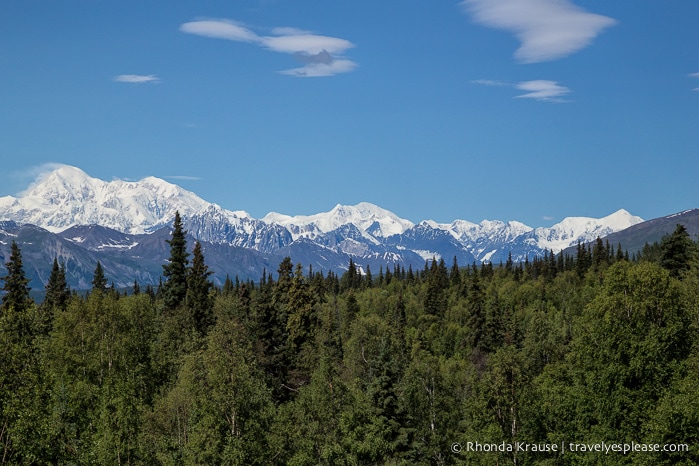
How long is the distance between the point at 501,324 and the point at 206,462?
93.1 meters

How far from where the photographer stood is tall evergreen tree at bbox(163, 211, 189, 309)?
9081 cm

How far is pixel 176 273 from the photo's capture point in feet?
299

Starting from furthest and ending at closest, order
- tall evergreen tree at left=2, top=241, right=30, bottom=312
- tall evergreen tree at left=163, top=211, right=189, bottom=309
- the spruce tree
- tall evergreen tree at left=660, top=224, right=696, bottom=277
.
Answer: the spruce tree
tall evergreen tree at left=660, top=224, right=696, bottom=277
tall evergreen tree at left=163, top=211, right=189, bottom=309
tall evergreen tree at left=2, top=241, right=30, bottom=312

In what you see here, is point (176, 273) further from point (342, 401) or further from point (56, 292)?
point (342, 401)

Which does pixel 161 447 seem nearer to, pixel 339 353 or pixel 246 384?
pixel 246 384

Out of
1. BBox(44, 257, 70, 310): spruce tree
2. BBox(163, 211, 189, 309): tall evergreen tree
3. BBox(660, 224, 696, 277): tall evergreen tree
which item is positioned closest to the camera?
BBox(163, 211, 189, 309): tall evergreen tree

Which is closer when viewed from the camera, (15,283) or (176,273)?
(15,283)

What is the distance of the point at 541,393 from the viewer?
5684 cm

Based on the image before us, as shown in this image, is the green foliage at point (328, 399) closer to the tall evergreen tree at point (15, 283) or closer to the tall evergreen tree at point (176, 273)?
the tall evergreen tree at point (15, 283)

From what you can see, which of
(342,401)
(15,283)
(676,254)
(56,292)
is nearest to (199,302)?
(15,283)

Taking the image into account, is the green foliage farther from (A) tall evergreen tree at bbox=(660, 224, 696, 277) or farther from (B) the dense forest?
(A) tall evergreen tree at bbox=(660, 224, 696, 277)

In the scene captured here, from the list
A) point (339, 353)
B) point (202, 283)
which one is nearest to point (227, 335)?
point (202, 283)

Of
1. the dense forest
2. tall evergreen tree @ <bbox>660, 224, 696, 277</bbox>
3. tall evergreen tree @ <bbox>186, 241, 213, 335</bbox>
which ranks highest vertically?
tall evergreen tree @ <bbox>660, 224, 696, 277</bbox>

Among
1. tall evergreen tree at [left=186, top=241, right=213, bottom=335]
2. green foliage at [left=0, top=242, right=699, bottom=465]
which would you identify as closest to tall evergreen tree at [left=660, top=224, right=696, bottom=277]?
green foliage at [left=0, top=242, right=699, bottom=465]
